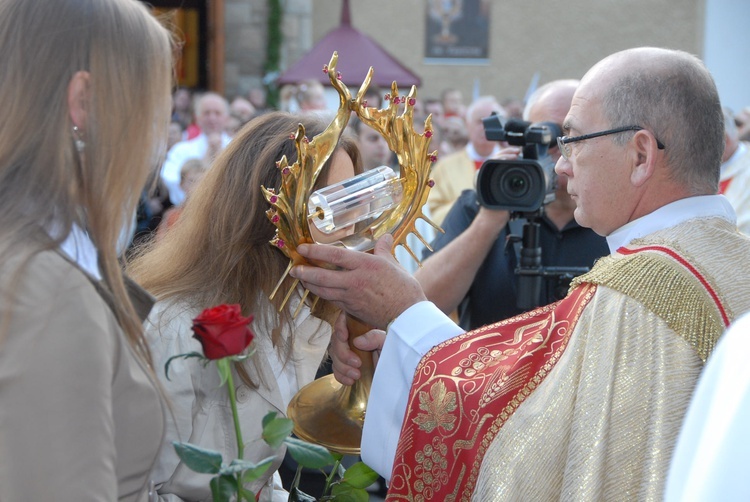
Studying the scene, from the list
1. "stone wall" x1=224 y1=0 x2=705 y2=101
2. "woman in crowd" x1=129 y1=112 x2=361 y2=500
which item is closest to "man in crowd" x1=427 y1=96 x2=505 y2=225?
"woman in crowd" x1=129 y1=112 x2=361 y2=500

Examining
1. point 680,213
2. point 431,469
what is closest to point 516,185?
point 680,213

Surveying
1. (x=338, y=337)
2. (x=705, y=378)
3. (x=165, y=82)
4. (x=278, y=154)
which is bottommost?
(x=338, y=337)

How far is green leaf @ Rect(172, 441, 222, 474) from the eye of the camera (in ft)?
4.88

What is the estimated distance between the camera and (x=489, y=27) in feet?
48.6

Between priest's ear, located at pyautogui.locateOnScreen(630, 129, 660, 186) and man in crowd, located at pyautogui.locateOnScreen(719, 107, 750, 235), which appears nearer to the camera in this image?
priest's ear, located at pyautogui.locateOnScreen(630, 129, 660, 186)

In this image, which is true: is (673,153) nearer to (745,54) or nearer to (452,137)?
(452,137)

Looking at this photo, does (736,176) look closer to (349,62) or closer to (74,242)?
(349,62)

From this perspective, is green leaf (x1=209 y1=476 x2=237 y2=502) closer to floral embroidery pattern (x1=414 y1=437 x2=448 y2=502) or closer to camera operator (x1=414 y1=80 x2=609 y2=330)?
floral embroidery pattern (x1=414 y1=437 x2=448 y2=502)

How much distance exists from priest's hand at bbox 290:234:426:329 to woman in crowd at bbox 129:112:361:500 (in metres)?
0.07

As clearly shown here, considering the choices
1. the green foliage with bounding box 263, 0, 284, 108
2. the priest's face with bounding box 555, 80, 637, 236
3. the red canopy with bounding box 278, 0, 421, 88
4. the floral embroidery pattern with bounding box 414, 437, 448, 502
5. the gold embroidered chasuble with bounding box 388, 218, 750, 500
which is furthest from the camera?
the green foliage with bounding box 263, 0, 284, 108

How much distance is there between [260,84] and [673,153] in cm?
1209

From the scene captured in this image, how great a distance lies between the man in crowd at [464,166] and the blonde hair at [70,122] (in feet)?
15.0

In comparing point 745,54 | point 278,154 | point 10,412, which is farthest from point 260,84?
point 10,412

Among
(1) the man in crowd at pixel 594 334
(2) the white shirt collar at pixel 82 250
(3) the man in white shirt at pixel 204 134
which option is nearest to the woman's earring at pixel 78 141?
(2) the white shirt collar at pixel 82 250
